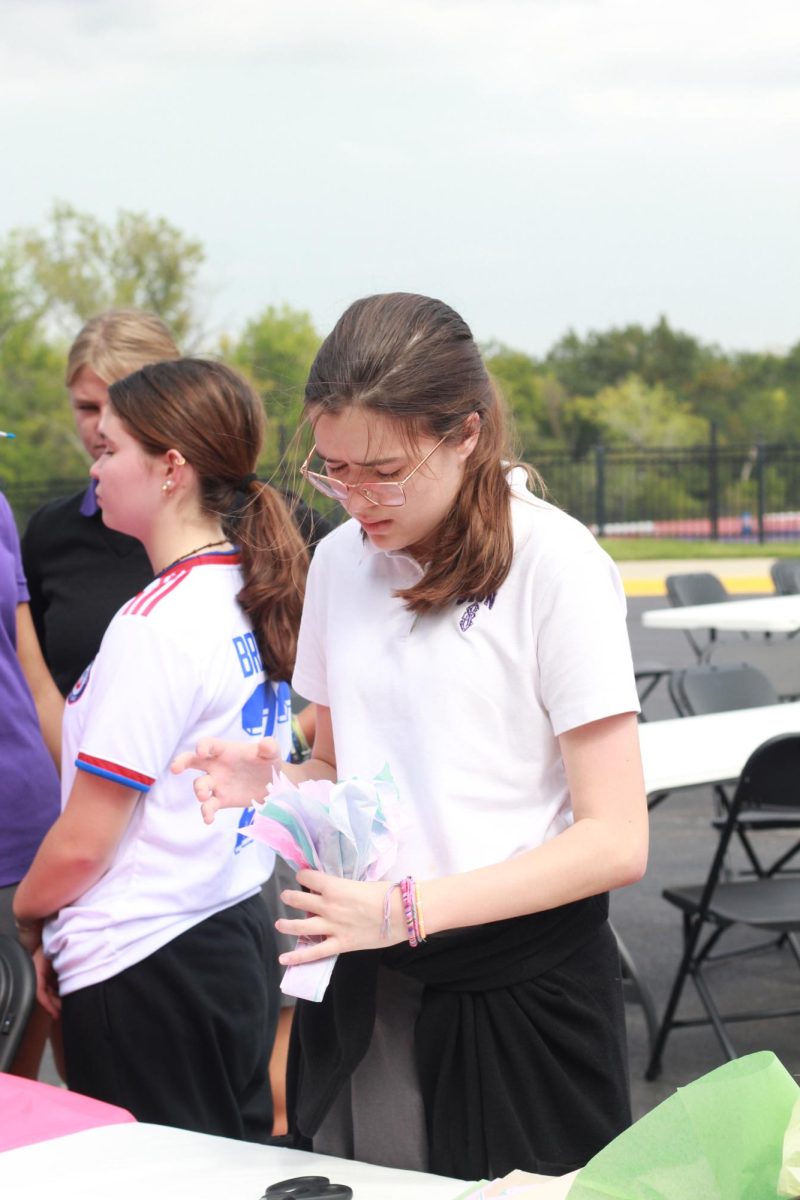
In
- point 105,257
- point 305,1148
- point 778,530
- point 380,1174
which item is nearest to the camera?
point 380,1174

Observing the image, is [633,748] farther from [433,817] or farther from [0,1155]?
[0,1155]

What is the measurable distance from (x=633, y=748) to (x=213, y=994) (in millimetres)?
975

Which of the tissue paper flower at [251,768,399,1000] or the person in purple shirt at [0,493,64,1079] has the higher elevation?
the tissue paper flower at [251,768,399,1000]

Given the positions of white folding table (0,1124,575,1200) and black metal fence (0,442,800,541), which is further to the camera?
black metal fence (0,442,800,541)

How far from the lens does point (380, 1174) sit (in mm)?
1433

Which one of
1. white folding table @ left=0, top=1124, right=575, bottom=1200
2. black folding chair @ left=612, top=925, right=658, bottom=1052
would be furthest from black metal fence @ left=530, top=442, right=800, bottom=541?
white folding table @ left=0, top=1124, right=575, bottom=1200

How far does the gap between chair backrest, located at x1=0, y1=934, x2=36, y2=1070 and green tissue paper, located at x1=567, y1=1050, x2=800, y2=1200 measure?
3.93 feet

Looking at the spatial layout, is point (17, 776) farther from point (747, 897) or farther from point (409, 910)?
point (747, 897)

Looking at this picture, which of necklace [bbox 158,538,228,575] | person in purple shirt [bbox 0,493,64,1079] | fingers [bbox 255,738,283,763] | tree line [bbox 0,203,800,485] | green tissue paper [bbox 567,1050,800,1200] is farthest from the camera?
tree line [bbox 0,203,800,485]

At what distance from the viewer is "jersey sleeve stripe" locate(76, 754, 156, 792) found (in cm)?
198

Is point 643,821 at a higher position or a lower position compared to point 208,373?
lower

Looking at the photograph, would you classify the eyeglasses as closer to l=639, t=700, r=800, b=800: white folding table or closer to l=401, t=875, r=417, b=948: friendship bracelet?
l=401, t=875, r=417, b=948: friendship bracelet

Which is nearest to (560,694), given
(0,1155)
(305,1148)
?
(305,1148)

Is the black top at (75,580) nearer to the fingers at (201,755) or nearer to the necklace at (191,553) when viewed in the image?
the necklace at (191,553)
